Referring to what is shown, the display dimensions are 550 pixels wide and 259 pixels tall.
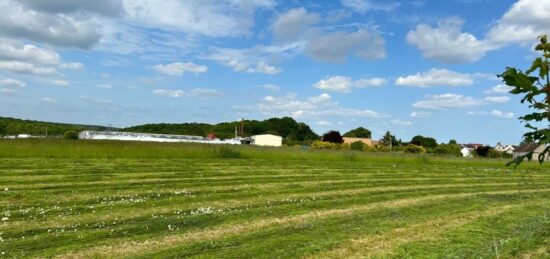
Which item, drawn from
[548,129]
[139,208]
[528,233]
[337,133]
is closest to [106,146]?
[139,208]

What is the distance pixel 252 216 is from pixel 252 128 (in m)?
123

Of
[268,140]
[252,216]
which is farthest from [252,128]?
[252,216]

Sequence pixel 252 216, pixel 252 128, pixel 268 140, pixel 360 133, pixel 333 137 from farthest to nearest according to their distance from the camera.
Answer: pixel 252 128 < pixel 360 133 < pixel 268 140 < pixel 333 137 < pixel 252 216

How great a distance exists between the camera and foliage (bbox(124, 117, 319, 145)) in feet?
385

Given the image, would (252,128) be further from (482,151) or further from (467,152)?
(482,151)

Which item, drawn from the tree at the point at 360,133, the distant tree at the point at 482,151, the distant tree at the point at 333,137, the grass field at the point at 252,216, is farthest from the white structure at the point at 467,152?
the grass field at the point at 252,216

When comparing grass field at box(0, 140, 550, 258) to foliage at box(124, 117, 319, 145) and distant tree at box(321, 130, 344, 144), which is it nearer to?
distant tree at box(321, 130, 344, 144)

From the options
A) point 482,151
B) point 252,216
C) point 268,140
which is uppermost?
point 268,140

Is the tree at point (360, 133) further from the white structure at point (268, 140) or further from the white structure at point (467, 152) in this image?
the white structure at point (268, 140)

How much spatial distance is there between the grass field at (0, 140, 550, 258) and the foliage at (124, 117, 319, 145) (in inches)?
3828

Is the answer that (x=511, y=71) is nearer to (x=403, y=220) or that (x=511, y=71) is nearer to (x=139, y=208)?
(x=403, y=220)

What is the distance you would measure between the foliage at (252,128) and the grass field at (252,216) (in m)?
97.2

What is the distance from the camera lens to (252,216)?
9.36 m

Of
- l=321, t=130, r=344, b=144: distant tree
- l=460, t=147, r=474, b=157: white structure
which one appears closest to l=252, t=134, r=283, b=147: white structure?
l=321, t=130, r=344, b=144: distant tree
